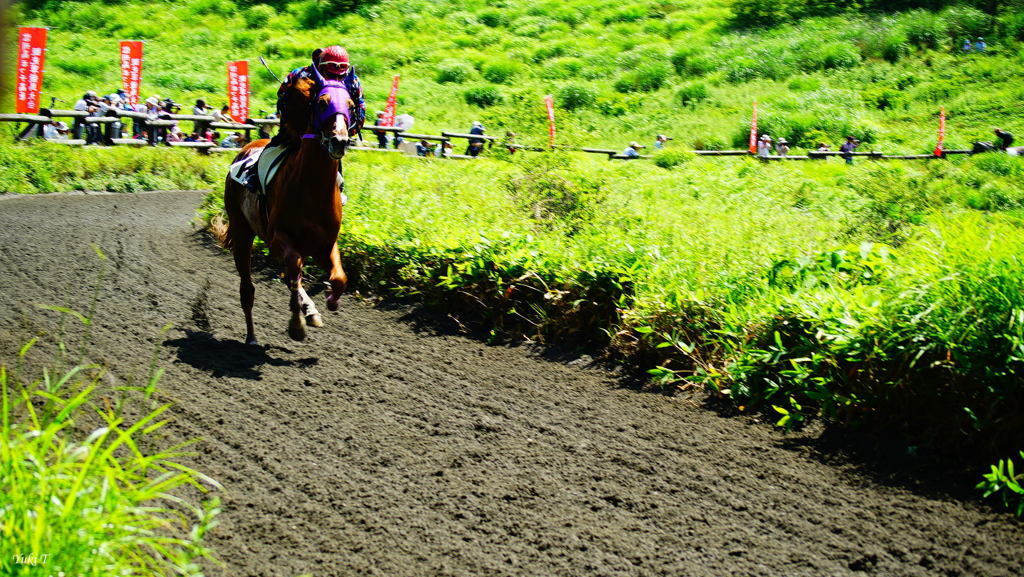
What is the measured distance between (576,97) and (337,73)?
1263 inches

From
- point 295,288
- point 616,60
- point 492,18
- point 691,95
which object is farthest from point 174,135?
point 492,18

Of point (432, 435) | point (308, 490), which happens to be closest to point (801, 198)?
point (432, 435)

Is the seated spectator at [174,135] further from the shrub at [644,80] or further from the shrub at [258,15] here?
the shrub at [258,15]

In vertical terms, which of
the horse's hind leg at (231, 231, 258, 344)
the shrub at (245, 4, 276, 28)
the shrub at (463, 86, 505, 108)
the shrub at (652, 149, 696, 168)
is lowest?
the horse's hind leg at (231, 231, 258, 344)

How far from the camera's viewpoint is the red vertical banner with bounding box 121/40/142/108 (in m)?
23.7

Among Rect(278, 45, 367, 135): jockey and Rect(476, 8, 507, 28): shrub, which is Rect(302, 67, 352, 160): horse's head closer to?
Rect(278, 45, 367, 135): jockey

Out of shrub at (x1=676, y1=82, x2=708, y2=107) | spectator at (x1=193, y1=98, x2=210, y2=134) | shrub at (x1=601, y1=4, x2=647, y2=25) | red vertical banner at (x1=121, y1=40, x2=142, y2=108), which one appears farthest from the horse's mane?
shrub at (x1=601, y1=4, x2=647, y2=25)

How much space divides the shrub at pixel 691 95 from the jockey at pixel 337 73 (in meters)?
32.0

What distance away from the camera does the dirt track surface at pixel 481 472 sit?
14.4ft

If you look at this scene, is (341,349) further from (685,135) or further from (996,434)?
(685,135)

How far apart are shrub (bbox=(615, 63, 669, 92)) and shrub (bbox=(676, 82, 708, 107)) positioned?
109 inches

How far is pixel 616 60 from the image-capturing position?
1778 inches

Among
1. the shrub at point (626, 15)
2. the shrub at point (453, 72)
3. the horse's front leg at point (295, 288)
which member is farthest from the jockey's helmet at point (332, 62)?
the shrub at point (626, 15)

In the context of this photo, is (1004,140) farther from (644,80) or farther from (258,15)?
(258,15)
